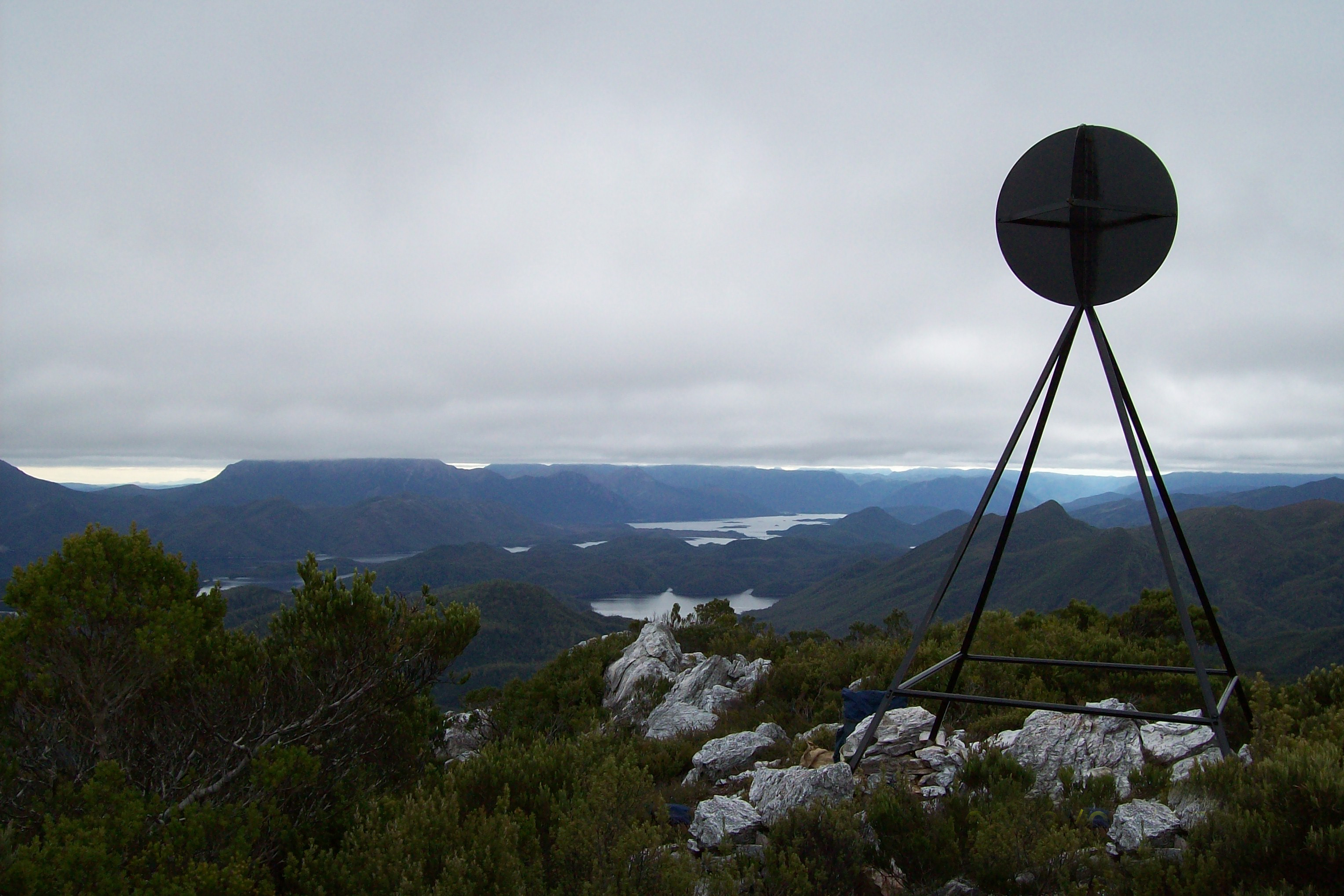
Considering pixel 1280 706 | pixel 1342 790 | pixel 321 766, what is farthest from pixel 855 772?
pixel 321 766

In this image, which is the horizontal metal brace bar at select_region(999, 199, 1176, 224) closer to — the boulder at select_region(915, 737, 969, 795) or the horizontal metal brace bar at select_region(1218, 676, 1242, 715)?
the horizontal metal brace bar at select_region(1218, 676, 1242, 715)

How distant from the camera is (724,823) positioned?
5.88 meters

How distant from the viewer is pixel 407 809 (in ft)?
17.9

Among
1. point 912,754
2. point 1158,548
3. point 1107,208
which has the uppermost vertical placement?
point 1107,208

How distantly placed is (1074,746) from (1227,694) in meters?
2.05

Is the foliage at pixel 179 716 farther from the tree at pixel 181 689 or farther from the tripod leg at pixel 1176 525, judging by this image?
the tripod leg at pixel 1176 525

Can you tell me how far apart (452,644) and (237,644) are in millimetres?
2839

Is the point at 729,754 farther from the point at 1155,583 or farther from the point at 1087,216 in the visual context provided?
the point at 1155,583

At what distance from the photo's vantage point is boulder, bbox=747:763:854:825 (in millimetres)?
6227

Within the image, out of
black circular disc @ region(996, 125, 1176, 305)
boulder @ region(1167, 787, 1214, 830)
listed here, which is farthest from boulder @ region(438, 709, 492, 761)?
black circular disc @ region(996, 125, 1176, 305)

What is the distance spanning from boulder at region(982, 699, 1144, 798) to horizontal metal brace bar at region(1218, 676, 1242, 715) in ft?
4.33

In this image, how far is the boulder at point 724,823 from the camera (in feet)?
18.9

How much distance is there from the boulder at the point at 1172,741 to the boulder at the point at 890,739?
236 centimetres

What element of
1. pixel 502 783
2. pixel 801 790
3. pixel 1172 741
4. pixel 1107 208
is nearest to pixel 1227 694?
pixel 1172 741
